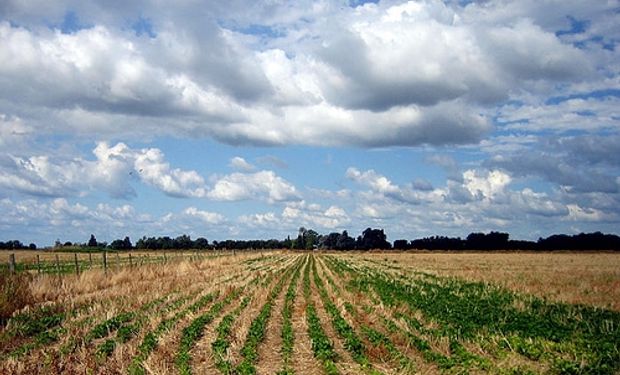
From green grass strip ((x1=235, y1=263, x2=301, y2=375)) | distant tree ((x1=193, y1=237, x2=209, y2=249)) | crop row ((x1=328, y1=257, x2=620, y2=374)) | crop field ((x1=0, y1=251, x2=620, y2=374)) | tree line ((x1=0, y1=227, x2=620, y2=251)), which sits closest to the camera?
green grass strip ((x1=235, y1=263, x2=301, y2=375))

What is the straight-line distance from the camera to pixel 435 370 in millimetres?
9898

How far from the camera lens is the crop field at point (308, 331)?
402 inches

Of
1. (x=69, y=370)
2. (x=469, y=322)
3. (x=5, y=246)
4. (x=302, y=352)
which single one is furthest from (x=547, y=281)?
(x=5, y=246)

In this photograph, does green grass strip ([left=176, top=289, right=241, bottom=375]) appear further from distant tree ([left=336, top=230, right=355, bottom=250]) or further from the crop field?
distant tree ([left=336, top=230, right=355, bottom=250])

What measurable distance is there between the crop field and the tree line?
10208cm

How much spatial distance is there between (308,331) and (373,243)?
163 meters

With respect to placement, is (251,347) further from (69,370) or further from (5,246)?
(5,246)

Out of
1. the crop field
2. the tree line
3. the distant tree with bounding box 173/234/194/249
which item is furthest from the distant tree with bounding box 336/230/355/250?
the crop field

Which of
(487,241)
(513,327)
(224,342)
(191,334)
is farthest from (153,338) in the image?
(487,241)

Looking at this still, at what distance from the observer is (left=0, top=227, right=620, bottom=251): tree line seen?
408ft

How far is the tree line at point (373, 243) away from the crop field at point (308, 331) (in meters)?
102

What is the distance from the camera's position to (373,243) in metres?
174

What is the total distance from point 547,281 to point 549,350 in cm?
1833

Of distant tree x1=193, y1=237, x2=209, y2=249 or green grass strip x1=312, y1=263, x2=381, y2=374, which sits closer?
green grass strip x1=312, y1=263, x2=381, y2=374
